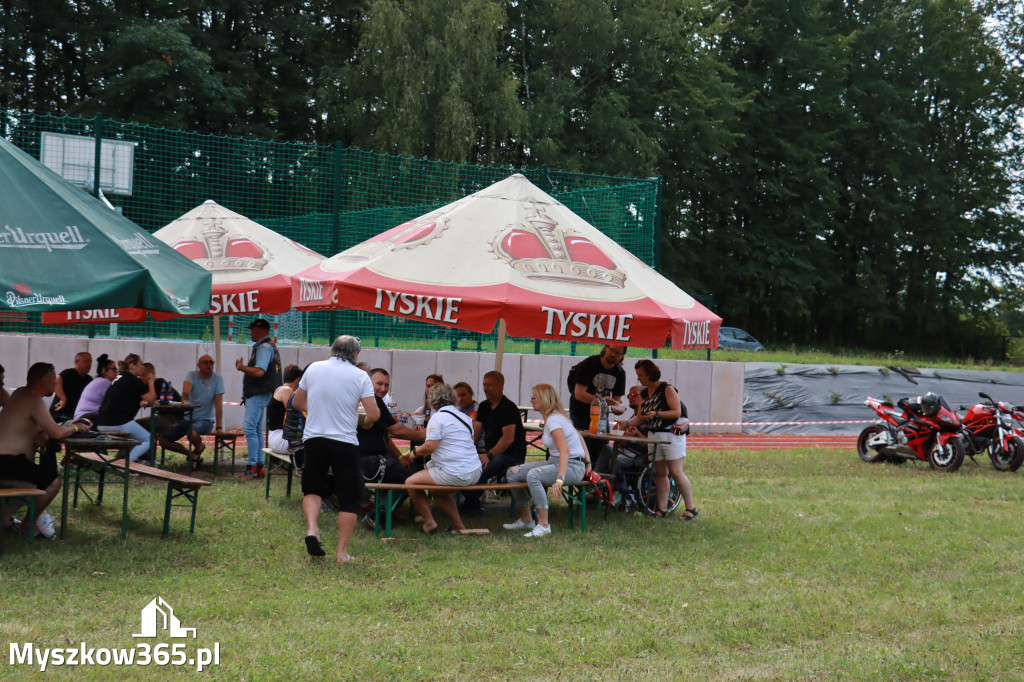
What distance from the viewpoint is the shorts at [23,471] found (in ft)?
23.7

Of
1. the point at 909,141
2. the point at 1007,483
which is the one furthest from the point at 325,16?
the point at 1007,483

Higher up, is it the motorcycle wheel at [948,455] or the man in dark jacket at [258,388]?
the man in dark jacket at [258,388]

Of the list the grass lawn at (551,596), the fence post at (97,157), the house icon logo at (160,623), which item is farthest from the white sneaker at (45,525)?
the fence post at (97,157)

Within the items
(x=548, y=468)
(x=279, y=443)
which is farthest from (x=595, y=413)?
(x=279, y=443)

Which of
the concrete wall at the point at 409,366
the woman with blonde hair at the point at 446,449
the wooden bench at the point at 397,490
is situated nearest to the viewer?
the wooden bench at the point at 397,490

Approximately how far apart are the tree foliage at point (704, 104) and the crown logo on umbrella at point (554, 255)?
2243 centimetres

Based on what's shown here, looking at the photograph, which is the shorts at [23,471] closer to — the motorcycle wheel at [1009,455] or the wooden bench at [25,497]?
the wooden bench at [25,497]

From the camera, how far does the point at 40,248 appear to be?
21.2 feet

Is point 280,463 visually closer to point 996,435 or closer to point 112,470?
point 112,470

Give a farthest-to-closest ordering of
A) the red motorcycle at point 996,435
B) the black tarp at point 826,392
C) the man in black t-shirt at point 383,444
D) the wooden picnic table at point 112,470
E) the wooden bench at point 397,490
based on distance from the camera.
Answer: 1. the black tarp at point 826,392
2. the red motorcycle at point 996,435
3. the man in black t-shirt at point 383,444
4. the wooden bench at point 397,490
5. the wooden picnic table at point 112,470

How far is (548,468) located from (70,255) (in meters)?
4.15

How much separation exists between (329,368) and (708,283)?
37564mm

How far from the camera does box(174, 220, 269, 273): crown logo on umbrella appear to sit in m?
11.1

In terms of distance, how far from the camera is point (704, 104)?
39.5 meters
